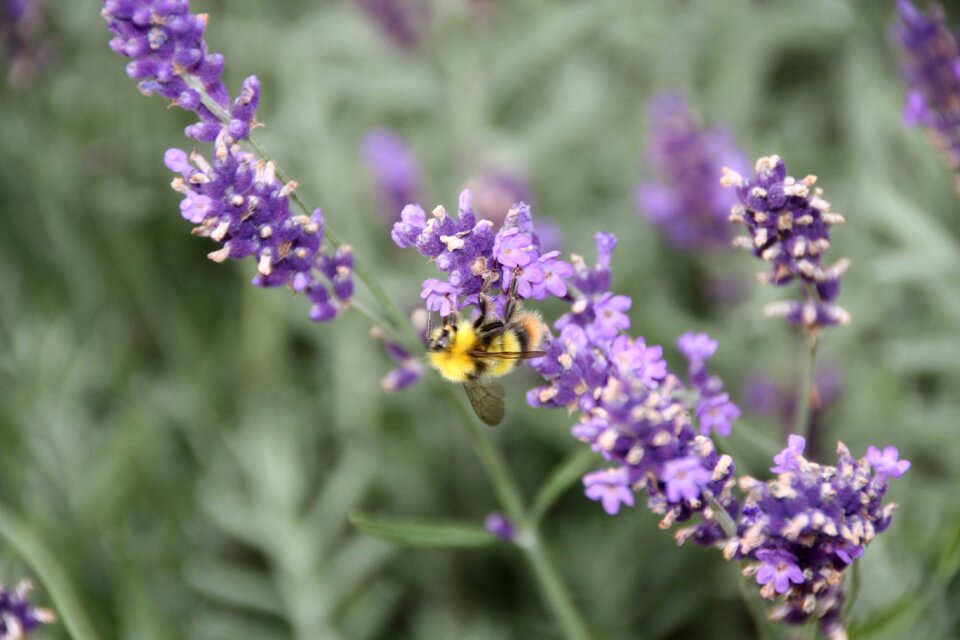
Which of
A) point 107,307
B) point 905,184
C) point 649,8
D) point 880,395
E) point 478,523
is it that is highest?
point 649,8

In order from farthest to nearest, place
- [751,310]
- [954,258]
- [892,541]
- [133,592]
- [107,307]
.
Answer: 1. [107,307]
2. [751,310]
3. [954,258]
4. [892,541]
5. [133,592]

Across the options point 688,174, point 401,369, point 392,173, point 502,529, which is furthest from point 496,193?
point 502,529

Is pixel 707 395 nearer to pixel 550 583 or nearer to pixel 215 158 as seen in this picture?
pixel 550 583

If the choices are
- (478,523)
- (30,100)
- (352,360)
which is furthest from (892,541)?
(30,100)

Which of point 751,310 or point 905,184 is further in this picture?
point 905,184

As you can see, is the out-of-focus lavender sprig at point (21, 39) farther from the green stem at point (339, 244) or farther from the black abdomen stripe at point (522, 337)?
the black abdomen stripe at point (522, 337)

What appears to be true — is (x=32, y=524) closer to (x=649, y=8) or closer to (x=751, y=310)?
(x=751, y=310)
